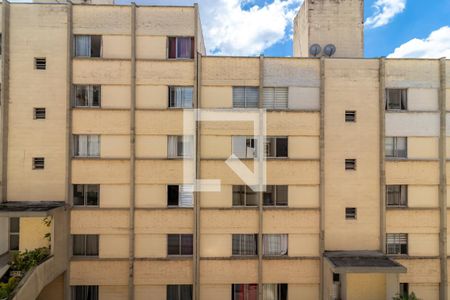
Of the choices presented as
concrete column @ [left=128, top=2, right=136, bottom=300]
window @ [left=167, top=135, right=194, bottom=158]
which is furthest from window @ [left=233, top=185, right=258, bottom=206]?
concrete column @ [left=128, top=2, right=136, bottom=300]

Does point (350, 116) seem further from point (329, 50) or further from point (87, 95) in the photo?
point (87, 95)

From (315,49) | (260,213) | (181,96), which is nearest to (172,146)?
(181,96)

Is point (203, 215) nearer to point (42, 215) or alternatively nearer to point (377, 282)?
point (42, 215)

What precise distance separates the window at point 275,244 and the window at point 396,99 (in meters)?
11.4

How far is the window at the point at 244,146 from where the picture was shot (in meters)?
17.8

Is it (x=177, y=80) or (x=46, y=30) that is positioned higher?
(x=46, y=30)

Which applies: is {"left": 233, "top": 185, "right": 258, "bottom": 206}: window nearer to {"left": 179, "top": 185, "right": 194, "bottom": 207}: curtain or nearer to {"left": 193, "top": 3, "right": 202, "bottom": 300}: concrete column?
{"left": 193, "top": 3, "right": 202, "bottom": 300}: concrete column

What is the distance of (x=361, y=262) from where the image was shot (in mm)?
16078

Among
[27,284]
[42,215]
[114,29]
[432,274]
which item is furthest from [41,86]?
[432,274]

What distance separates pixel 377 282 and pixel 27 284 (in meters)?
19.9

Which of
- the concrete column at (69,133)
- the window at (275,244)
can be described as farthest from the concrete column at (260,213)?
the concrete column at (69,133)

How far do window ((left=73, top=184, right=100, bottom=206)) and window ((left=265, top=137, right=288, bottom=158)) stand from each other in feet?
37.8

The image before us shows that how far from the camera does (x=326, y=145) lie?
1789 cm

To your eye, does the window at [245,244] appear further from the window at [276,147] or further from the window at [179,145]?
the window at [179,145]
